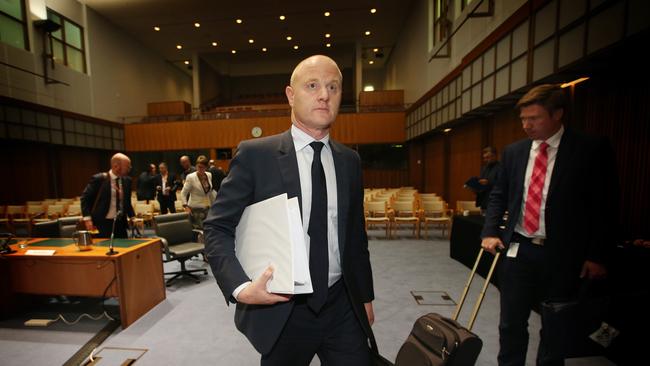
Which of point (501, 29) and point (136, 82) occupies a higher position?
point (136, 82)

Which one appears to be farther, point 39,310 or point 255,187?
point 39,310

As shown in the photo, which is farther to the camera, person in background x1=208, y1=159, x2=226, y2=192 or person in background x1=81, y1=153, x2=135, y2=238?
person in background x1=208, y1=159, x2=226, y2=192

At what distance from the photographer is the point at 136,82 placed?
14961mm

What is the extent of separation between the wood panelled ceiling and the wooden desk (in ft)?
39.5

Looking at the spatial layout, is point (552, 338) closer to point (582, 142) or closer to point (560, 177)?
point (560, 177)

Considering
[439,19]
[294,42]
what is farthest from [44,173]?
[439,19]

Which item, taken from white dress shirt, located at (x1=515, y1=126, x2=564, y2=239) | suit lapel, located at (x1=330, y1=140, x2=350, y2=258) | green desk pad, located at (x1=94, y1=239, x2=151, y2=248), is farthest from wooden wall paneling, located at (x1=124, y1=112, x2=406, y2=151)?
suit lapel, located at (x1=330, y1=140, x2=350, y2=258)

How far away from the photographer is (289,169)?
1.00 meters

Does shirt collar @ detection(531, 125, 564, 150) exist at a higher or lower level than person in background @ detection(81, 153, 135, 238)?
higher

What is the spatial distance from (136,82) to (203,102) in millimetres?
3622

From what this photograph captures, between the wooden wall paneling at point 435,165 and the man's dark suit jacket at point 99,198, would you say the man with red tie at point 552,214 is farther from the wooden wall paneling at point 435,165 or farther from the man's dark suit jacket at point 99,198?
the wooden wall paneling at point 435,165

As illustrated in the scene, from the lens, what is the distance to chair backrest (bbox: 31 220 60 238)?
3584 mm

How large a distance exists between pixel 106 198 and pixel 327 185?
3.85 metres

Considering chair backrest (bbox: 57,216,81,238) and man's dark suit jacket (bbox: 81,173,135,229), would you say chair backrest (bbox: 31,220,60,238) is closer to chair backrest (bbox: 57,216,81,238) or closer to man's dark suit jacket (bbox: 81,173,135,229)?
chair backrest (bbox: 57,216,81,238)
